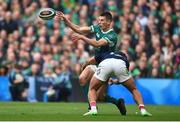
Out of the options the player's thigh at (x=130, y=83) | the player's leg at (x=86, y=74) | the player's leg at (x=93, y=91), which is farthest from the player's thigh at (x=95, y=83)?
the player's leg at (x=86, y=74)

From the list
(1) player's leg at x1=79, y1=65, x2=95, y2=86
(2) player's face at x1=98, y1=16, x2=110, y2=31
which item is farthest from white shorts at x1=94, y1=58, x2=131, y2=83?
(1) player's leg at x1=79, y1=65, x2=95, y2=86

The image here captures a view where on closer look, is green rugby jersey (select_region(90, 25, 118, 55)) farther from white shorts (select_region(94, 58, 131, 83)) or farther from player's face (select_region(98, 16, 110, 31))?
white shorts (select_region(94, 58, 131, 83))

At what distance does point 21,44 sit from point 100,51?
10.7m

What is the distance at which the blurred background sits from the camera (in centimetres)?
2502

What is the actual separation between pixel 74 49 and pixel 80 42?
377 mm

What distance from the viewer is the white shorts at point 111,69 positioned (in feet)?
52.2

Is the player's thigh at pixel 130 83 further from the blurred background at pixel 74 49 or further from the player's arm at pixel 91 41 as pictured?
the blurred background at pixel 74 49

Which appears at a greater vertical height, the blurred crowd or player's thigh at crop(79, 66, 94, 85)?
the blurred crowd

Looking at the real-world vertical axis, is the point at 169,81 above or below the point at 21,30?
below

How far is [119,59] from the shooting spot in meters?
16.0

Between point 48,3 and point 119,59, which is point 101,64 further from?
point 48,3

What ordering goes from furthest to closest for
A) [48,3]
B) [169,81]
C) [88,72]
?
[48,3] → [169,81] → [88,72]

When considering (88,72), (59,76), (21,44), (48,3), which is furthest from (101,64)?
(48,3)

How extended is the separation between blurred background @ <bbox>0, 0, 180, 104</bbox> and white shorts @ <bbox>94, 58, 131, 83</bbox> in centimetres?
881
